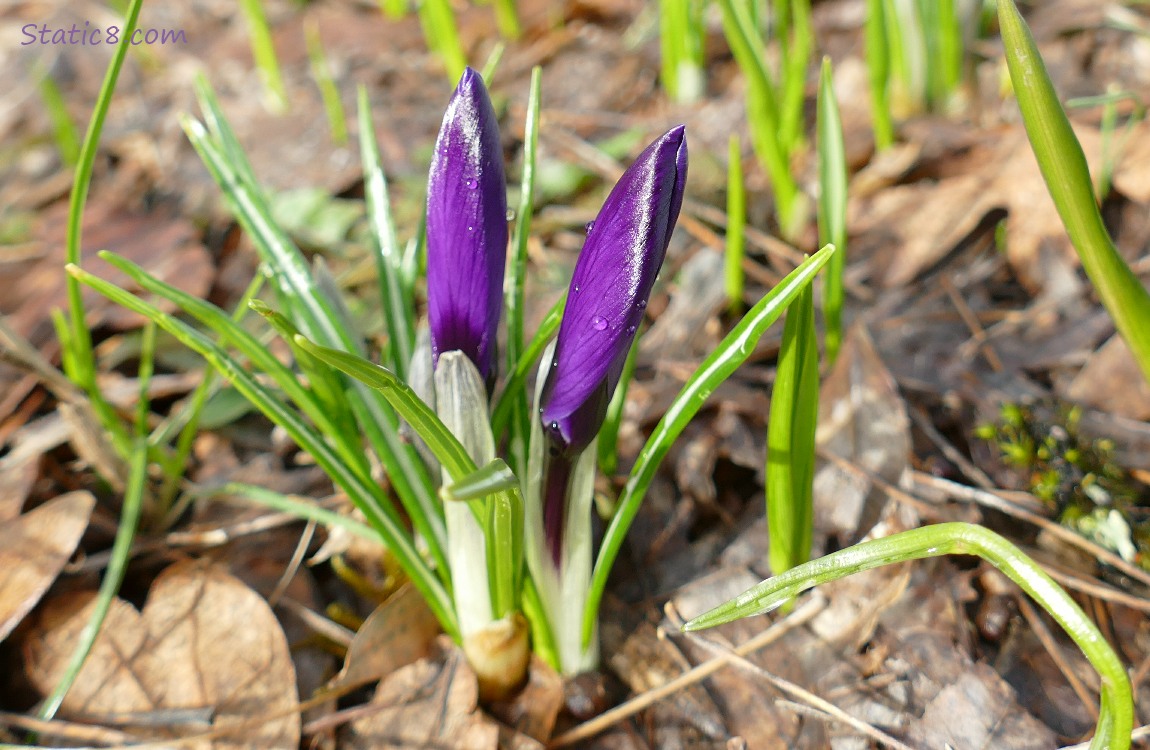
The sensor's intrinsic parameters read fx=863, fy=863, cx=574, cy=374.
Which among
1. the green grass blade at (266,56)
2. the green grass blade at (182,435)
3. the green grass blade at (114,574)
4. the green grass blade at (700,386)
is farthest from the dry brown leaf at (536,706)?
the green grass blade at (266,56)

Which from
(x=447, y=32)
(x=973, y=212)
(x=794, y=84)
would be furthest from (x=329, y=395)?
(x=447, y=32)

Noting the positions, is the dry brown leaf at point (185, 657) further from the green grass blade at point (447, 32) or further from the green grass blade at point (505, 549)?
the green grass blade at point (447, 32)

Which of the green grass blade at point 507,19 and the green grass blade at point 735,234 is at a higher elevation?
the green grass blade at point 507,19

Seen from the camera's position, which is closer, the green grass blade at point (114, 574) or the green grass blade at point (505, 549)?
the green grass blade at point (505, 549)

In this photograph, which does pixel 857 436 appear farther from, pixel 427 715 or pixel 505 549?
pixel 427 715

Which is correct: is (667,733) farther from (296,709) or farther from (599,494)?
(296,709)

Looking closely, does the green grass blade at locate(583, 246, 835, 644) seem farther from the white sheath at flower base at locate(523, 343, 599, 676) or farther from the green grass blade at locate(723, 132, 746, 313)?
the green grass blade at locate(723, 132, 746, 313)
